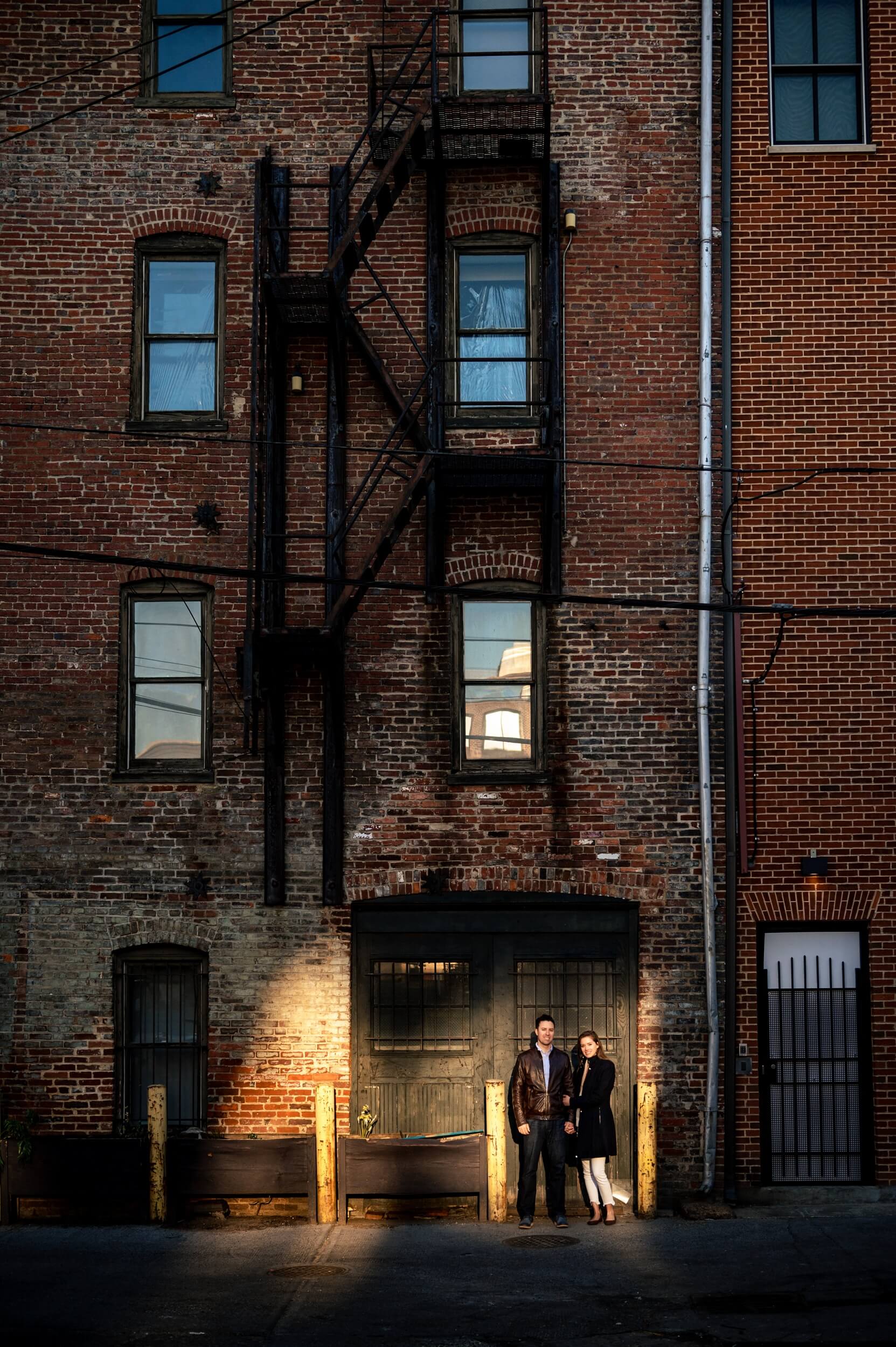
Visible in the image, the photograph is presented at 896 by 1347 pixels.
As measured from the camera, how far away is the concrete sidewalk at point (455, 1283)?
9.81 metres

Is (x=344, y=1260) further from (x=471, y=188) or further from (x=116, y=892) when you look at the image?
(x=471, y=188)

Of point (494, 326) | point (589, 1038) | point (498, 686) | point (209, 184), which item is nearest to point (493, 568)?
point (498, 686)

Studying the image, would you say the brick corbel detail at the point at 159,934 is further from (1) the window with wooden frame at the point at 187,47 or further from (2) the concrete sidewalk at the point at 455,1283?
(1) the window with wooden frame at the point at 187,47

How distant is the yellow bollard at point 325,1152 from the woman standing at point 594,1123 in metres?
2.06

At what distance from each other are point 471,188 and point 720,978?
8123 millimetres

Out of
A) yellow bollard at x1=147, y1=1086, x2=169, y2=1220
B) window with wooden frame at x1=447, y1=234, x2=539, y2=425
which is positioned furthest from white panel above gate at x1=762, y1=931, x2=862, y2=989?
yellow bollard at x1=147, y1=1086, x2=169, y2=1220

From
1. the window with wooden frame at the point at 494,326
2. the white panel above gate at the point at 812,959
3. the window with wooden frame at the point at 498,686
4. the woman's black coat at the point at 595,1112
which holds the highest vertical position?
the window with wooden frame at the point at 494,326

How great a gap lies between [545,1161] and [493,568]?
18.1 feet

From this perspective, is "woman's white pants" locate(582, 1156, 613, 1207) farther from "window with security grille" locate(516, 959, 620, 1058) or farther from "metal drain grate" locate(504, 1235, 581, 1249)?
"window with security grille" locate(516, 959, 620, 1058)

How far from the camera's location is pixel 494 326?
1528cm

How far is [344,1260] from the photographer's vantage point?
1188 cm

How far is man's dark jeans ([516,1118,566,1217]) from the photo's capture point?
13141 millimetres

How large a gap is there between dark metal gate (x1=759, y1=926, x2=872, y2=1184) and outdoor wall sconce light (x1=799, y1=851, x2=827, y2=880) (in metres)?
0.56

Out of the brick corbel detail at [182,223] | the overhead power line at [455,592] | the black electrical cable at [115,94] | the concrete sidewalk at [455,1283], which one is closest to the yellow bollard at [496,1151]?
the concrete sidewalk at [455,1283]
